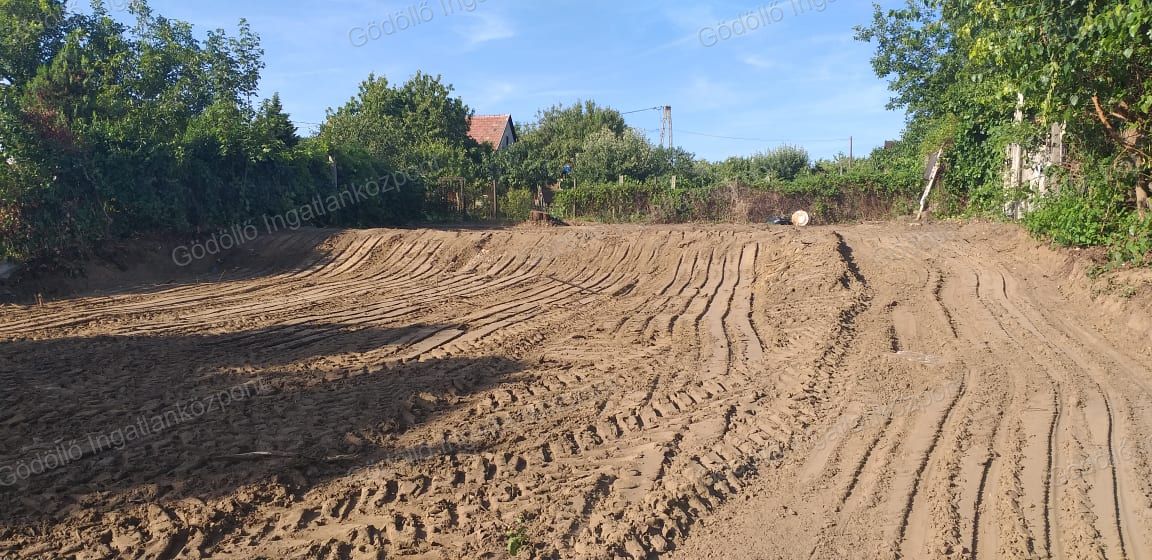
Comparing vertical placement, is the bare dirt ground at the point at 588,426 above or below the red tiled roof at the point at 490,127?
below

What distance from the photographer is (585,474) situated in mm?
4562

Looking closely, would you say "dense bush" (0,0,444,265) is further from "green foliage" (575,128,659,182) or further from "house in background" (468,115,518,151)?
"house in background" (468,115,518,151)

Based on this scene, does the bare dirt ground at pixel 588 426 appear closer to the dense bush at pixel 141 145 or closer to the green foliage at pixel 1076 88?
the green foliage at pixel 1076 88

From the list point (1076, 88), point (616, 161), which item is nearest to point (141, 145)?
point (1076, 88)

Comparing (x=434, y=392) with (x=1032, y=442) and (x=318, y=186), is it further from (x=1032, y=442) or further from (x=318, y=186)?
(x=318, y=186)

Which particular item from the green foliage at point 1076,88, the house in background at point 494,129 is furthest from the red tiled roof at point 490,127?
the green foliage at point 1076,88

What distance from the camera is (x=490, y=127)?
45.8 m

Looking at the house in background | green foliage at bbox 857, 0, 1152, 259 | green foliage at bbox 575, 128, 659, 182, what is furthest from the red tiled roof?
green foliage at bbox 857, 0, 1152, 259

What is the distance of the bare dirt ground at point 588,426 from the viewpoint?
3812 millimetres

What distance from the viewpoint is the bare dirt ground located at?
150 inches

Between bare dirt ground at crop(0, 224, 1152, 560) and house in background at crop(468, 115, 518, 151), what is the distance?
34.8m

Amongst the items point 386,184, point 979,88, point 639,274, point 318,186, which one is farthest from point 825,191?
point 318,186

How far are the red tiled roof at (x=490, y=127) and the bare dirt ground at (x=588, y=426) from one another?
114ft

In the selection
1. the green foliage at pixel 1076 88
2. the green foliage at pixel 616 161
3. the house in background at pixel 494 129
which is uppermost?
the house in background at pixel 494 129
